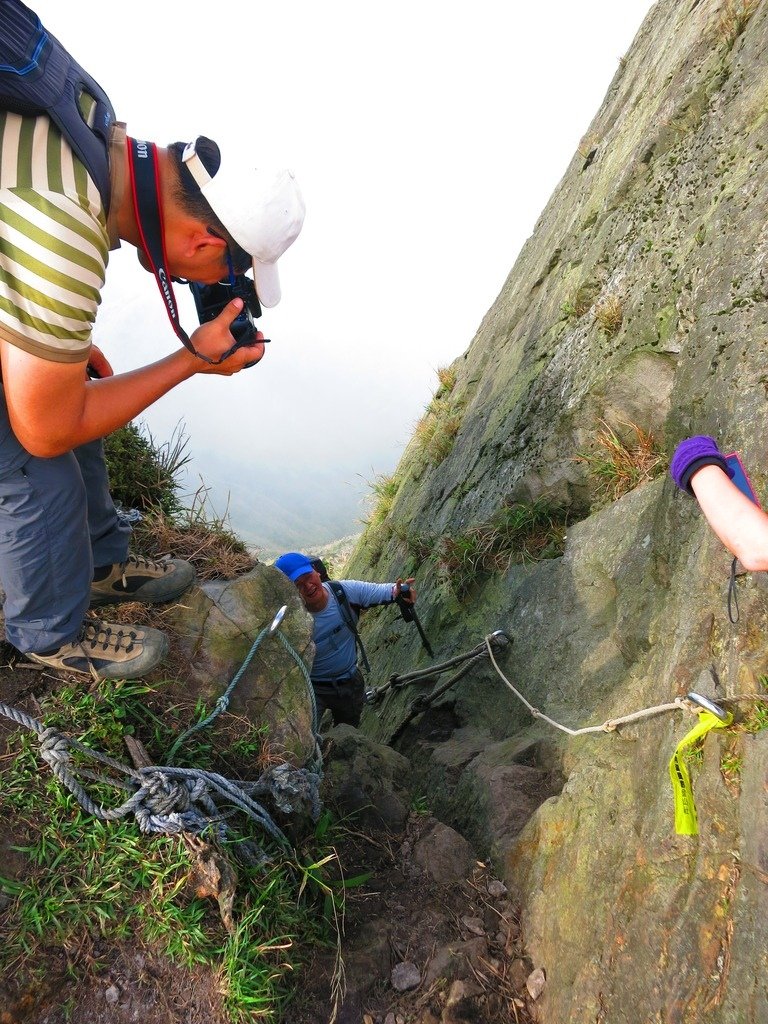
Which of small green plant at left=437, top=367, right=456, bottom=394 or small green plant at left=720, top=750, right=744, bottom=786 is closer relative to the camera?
small green plant at left=720, top=750, right=744, bottom=786

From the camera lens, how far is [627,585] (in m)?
4.25

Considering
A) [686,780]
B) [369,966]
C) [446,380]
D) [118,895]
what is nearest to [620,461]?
[686,780]

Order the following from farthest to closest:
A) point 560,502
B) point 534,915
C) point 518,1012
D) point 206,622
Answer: point 560,502 → point 206,622 → point 534,915 → point 518,1012

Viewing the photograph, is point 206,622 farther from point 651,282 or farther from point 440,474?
point 440,474

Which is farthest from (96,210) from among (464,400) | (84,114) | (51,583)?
(464,400)

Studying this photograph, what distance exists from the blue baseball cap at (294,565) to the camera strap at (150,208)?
10.8 feet

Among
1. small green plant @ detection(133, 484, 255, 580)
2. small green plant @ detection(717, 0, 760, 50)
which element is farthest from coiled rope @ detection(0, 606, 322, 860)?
small green plant @ detection(717, 0, 760, 50)

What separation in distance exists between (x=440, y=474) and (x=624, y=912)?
6.00 meters

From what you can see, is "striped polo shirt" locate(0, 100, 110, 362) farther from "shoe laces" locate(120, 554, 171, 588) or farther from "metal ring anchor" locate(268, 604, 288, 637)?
"metal ring anchor" locate(268, 604, 288, 637)

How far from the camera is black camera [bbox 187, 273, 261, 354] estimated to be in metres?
2.92

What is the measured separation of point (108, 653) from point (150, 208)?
2.13 metres

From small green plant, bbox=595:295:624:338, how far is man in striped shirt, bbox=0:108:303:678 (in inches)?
135

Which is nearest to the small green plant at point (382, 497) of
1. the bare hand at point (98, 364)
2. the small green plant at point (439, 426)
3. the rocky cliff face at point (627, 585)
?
the small green plant at point (439, 426)

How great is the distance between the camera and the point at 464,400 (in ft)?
30.2
